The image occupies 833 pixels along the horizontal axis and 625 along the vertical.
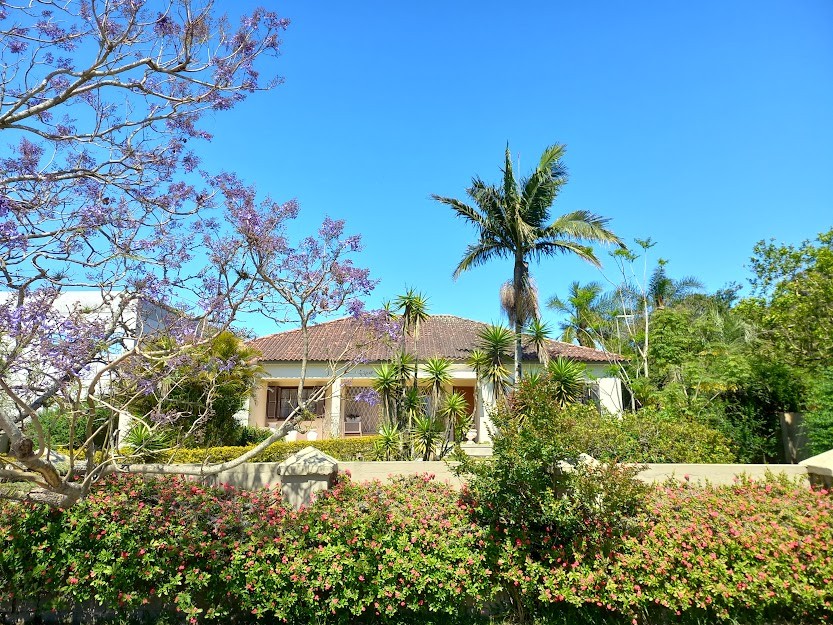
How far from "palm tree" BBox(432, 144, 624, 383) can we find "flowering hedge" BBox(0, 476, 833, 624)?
13.7 meters

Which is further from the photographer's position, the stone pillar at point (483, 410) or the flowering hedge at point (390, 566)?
the stone pillar at point (483, 410)

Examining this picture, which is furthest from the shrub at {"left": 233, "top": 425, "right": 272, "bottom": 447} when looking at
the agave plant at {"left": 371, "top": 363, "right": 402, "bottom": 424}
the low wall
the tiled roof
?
the low wall

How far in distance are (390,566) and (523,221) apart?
1570cm

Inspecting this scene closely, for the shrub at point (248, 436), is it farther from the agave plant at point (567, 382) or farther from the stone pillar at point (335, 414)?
the agave plant at point (567, 382)

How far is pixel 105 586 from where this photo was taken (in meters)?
5.12

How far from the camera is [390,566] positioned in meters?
5.25

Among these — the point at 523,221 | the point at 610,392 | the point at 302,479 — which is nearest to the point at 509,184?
the point at 523,221

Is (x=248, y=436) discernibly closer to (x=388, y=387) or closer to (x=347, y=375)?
(x=347, y=375)

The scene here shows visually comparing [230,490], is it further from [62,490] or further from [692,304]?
[692,304]

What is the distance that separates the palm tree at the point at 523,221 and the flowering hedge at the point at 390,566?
13.7 meters

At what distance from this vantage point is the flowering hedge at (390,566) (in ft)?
16.9

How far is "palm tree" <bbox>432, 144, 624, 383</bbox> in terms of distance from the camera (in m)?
19.0

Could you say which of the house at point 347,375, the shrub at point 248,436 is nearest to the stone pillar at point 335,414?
the house at point 347,375

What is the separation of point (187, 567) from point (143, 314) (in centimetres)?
307
